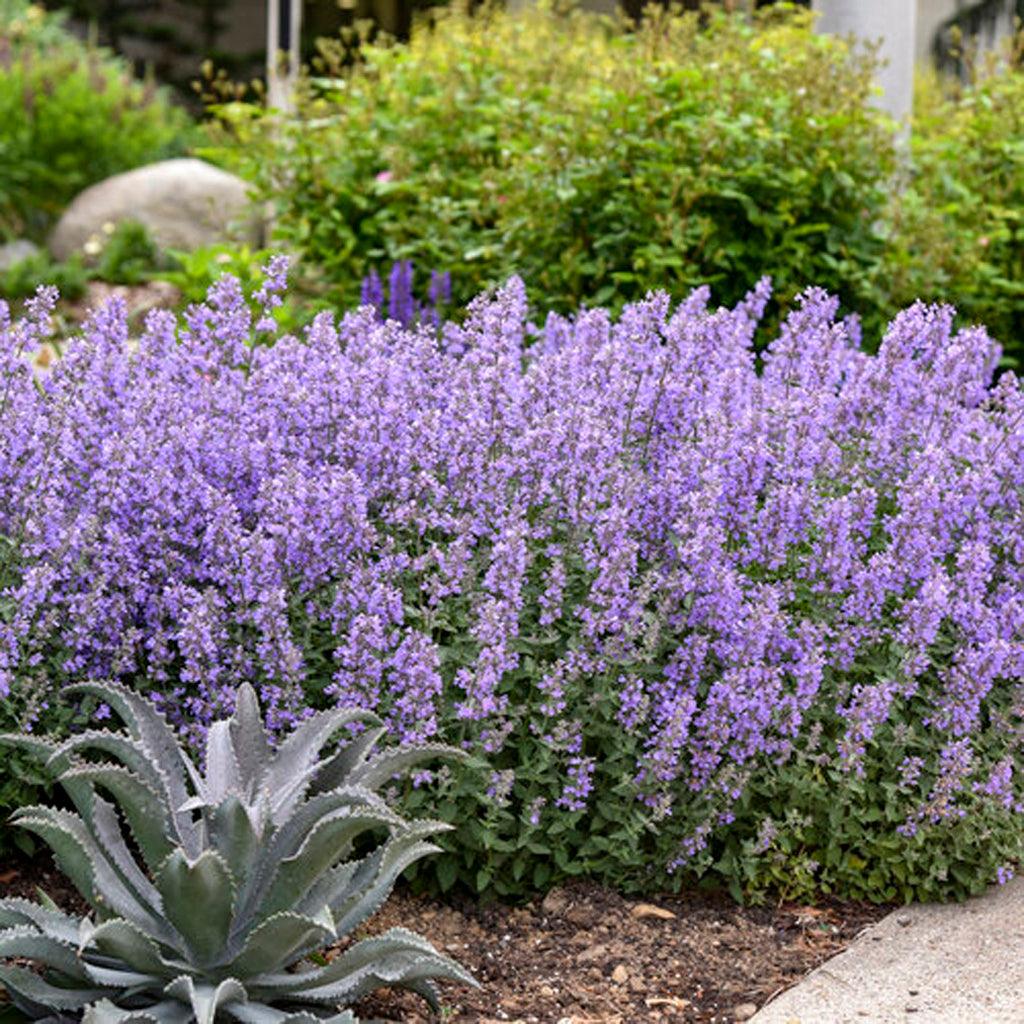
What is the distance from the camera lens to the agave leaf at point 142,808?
3.09 meters

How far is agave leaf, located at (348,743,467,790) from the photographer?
132 inches

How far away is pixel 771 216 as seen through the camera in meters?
6.89

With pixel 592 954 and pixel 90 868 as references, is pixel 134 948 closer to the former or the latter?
pixel 90 868

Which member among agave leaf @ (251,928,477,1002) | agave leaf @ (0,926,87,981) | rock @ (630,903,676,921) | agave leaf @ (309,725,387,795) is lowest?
rock @ (630,903,676,921)

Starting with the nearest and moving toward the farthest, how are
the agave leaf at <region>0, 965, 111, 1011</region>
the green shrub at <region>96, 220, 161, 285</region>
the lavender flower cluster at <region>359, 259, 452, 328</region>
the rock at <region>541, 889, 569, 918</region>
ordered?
the agave leaf at <region>0, 965, 111, 1011</region> → the rock at <region>541, 889, 569, 918</region> → the lavender flower cluster at <region>359, 259, 452, 328</region> → the green shrub at <region>96, 220, 161, 285</region>

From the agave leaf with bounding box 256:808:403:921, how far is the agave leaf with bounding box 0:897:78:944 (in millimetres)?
349

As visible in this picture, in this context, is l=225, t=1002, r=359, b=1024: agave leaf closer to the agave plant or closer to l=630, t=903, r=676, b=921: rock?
the agave plant

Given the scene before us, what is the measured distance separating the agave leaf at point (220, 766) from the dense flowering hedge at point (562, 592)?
35 centimetres

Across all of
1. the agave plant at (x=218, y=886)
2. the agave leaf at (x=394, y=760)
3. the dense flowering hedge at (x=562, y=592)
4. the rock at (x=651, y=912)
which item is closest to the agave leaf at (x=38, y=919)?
the agave plant at (x=218, y=886)

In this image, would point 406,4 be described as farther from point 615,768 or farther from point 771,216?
point 615,768

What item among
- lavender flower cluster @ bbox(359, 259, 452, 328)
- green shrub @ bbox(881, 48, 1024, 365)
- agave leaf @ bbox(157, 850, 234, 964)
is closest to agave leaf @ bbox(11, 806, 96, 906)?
agave leaf @ bbox(157, 850, 234, 964)

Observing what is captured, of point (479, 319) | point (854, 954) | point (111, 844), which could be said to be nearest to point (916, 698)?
point (854, 954)

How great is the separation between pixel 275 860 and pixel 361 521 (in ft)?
2.64

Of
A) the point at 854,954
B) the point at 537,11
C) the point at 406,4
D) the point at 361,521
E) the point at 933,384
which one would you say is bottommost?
the point at 854,954
